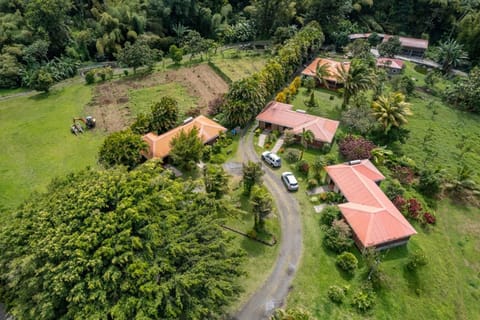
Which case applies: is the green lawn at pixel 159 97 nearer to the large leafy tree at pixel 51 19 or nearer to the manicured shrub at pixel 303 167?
the manicured shrub at pixel 303 167

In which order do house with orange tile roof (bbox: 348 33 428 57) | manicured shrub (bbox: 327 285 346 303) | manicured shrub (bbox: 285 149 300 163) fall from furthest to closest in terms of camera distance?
house with orange tile roof (bbox: 348 33 428 57)
manicured shrub (bbox: 285 149 300 163)
manicured shrub (bbox: 327 285 346 303)

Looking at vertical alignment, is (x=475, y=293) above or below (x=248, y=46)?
below

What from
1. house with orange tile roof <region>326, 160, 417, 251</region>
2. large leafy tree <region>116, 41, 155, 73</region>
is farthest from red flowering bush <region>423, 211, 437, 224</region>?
large leafy tree <region>116, 41, 155, 73</region>

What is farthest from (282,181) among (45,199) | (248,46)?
(248,46)

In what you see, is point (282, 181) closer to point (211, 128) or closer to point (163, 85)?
point (211, 128)

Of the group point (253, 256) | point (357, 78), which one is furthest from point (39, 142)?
point (357, 78)

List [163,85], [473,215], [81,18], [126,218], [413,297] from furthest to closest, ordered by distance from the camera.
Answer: [81,18]
[163,85]
[473,215]
[413,297]
[126,218]

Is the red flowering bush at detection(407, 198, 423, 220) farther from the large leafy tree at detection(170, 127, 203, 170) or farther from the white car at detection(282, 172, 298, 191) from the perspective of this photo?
the large leafy tree at detection(170, 127, 203, 170)
